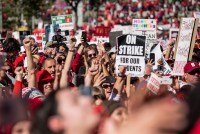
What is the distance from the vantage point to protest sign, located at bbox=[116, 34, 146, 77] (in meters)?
11.0

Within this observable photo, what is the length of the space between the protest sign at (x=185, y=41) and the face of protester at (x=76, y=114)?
892 cm

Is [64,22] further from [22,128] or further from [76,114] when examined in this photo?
[76,114]

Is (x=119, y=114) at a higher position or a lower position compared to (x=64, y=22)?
higher

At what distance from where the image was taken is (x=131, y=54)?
11.2m

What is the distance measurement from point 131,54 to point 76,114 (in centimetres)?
752

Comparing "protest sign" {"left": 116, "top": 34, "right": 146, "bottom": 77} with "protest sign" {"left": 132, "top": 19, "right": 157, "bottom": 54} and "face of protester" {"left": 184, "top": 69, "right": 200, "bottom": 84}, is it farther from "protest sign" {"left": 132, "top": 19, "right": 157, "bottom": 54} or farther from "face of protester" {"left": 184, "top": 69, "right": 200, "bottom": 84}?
"protest sign" {"left": 132, "top": 19, "right": 157, "bottom": 54}

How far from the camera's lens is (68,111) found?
3785 millimetres

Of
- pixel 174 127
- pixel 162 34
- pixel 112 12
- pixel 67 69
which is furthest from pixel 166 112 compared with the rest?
pixel 112 12

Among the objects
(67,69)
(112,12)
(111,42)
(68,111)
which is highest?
(68,111)

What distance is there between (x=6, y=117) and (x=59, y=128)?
0.26 m

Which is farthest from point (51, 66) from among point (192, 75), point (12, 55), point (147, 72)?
point (12, 55)

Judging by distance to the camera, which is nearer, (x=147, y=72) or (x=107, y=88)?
(x=107, y=88)

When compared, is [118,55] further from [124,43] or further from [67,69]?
[67,69]

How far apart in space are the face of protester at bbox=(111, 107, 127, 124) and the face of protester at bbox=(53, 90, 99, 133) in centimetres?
167
